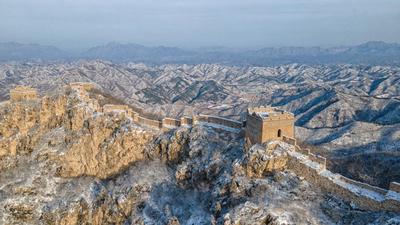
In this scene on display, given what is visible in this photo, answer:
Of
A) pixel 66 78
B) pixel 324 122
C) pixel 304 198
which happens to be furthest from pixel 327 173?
pixel 66 78

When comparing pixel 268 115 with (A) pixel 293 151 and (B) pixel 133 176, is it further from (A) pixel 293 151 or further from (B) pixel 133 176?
(B) pixel 133 176

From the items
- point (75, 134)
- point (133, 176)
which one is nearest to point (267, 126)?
point (133, 176)

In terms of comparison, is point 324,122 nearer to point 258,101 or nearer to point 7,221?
point 258,101

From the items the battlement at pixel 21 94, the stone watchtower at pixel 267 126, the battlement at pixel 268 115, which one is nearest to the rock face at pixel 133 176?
the battlement at pixel 21 94

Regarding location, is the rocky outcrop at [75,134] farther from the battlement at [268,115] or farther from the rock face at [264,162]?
the rock face at [264,162]

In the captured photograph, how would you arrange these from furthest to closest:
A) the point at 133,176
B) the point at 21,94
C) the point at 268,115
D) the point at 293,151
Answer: the point at 21,94 → the point at 133,176 → the point at 268,115 → the point at 293,151
